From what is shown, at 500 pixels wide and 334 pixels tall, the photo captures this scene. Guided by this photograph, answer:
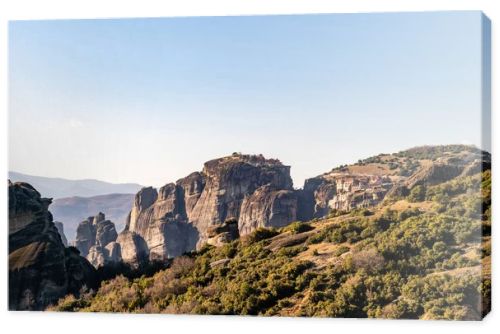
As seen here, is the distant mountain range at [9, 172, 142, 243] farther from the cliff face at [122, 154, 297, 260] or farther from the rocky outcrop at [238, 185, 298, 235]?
the rocky outcrop at [238, 185, 298, 235]

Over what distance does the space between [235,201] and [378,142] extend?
3.51 meters

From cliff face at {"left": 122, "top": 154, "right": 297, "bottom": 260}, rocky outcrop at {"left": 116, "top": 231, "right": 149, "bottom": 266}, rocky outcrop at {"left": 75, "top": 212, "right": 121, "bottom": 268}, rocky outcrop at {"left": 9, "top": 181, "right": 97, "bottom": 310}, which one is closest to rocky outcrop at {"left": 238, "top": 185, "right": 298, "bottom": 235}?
cliff face at {"left": 122, "top": 154, "right": 297, "bottom": 260}

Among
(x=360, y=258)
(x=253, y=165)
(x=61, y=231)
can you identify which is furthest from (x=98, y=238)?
(x=360, y=258)

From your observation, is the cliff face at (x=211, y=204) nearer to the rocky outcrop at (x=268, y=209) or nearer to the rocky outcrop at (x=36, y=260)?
the rocky outcrop at (x=268, y=209)

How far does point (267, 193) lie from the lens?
25203 millimetres

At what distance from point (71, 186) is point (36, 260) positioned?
5.91 ft

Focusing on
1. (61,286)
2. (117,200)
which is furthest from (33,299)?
(117,200)

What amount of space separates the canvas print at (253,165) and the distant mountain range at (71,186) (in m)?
0.03

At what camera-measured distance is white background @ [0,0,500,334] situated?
2300 cm

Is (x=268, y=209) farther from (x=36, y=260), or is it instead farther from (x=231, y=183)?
(x=36, y=260)

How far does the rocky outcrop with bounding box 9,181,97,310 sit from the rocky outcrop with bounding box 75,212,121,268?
258mm
